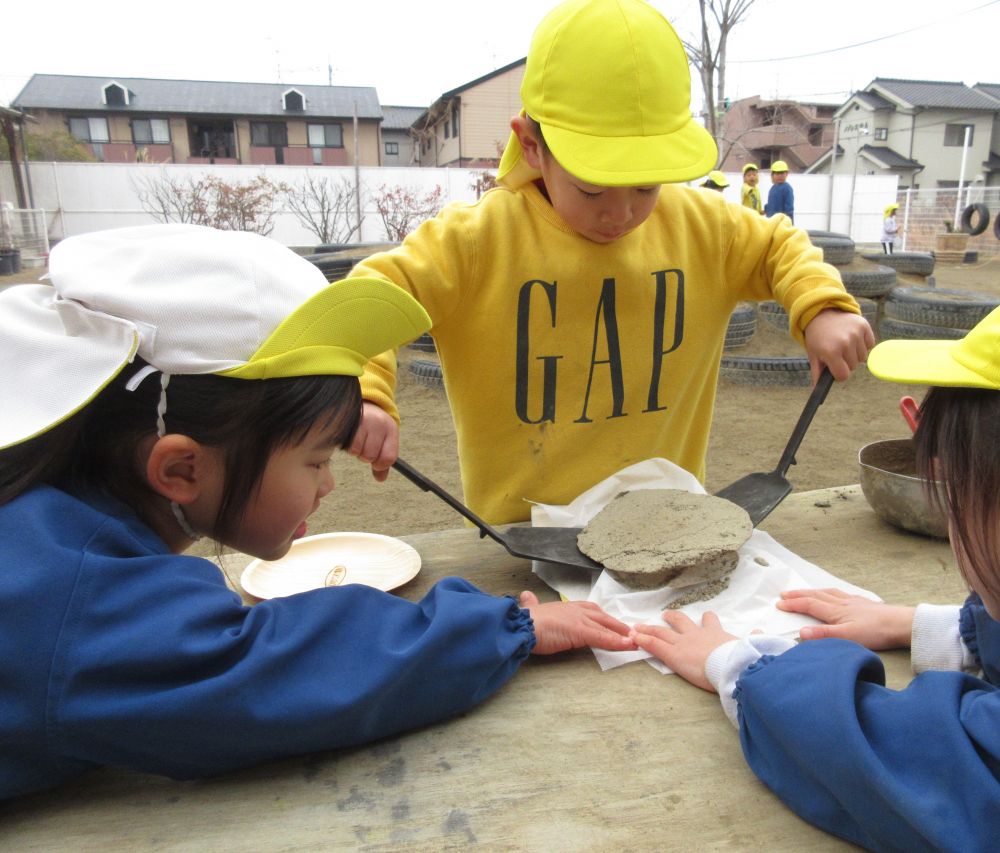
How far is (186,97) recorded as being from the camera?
25844 millimetres

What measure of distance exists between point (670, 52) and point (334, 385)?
81 centimetres

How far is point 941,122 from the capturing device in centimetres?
2756

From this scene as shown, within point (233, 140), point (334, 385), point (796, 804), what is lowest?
point (796, 804)

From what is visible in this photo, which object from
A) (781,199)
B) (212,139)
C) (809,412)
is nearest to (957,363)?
(809,412)

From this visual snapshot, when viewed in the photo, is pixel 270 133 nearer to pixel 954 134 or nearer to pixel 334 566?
pixel 954 134

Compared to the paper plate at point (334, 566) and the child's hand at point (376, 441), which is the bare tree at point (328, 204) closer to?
the paper plate at point (334, 566)

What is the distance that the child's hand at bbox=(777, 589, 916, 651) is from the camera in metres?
1.03

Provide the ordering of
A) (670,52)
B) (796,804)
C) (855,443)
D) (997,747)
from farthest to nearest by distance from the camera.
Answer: (855,443)
(670,52)
(796,804)
(997,747)

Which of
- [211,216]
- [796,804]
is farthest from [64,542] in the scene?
[211,216]

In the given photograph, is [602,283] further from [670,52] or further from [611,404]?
[670,52]

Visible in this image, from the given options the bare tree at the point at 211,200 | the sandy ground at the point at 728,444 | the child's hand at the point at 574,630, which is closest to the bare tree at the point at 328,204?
the bare tree at the point at 211,200

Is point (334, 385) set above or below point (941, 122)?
below

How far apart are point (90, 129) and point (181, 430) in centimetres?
2948

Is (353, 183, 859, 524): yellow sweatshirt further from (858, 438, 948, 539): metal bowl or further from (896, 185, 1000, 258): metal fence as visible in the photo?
(896, 185, 1000, 258): metal fence
